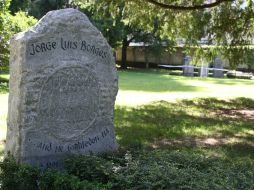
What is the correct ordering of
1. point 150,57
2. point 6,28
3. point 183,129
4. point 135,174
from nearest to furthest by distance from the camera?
point 135,174, point 183,129, point 6,28, point 150,57

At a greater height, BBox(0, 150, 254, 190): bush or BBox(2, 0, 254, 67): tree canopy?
BBox(2, 0, 254, 67): tree canopy

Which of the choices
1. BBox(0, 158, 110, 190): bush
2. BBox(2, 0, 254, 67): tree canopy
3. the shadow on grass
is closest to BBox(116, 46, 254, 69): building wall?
BBox(2, 0, 254, 67): tree canopy

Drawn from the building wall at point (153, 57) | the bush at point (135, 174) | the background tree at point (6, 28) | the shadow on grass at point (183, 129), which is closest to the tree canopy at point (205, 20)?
the shadow on grass at point (183, 129)

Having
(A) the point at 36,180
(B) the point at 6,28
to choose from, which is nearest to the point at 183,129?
(A) the point at 36,180

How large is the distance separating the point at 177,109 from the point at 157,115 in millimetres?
1609

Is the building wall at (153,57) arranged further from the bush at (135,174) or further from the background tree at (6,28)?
the bush at (135,174)

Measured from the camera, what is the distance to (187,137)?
9.90 meters

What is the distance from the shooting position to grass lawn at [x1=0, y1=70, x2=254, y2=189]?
5.06 m

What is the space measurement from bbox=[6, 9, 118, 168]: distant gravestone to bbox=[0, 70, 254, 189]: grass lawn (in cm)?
68

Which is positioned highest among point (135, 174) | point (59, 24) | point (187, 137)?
point (59, 24)

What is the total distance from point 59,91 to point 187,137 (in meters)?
4.39

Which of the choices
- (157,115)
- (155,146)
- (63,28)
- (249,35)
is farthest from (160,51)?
(63,28)

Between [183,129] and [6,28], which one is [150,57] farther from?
[183,129]

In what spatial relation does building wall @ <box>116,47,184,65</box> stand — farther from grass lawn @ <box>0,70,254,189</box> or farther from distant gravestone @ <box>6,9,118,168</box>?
distant gravestone @ <box>6,9,118,168</box>
